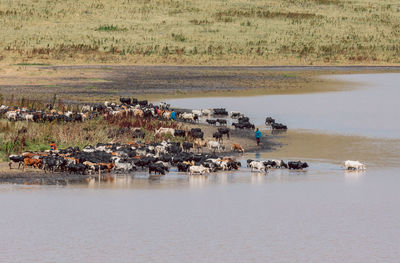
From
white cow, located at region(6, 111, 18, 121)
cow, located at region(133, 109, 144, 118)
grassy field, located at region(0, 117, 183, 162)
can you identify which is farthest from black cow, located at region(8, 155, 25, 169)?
cow, located at region(133, 109, 144, 118)

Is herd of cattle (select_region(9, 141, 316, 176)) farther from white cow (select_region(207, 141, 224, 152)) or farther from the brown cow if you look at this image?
white cow (select_region(207, 141, 224, 152))

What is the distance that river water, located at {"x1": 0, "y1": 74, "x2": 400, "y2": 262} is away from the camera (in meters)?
19.8

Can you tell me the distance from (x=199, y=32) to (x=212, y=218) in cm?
8896

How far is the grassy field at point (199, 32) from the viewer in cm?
9712

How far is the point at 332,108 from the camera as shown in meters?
58.1

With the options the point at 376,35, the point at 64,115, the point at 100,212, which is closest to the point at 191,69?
the point at 376,35

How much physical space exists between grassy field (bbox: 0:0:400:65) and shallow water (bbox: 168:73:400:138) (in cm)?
2782

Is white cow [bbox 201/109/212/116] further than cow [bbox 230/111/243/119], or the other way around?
white cow [bbox 201/109/212/116]

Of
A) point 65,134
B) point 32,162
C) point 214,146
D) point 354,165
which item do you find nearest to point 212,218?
point 32,162

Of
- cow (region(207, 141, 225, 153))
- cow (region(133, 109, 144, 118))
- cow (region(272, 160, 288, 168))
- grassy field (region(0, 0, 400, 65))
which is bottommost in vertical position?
cow (region(272, 160, 288, 168))

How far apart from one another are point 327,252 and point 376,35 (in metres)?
102

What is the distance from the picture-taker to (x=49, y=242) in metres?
20.5

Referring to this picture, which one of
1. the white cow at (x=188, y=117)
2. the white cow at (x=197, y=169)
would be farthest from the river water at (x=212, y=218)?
the white cow at (x=188, y=117)

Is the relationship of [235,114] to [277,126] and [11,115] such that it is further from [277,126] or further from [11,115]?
[11,115]
